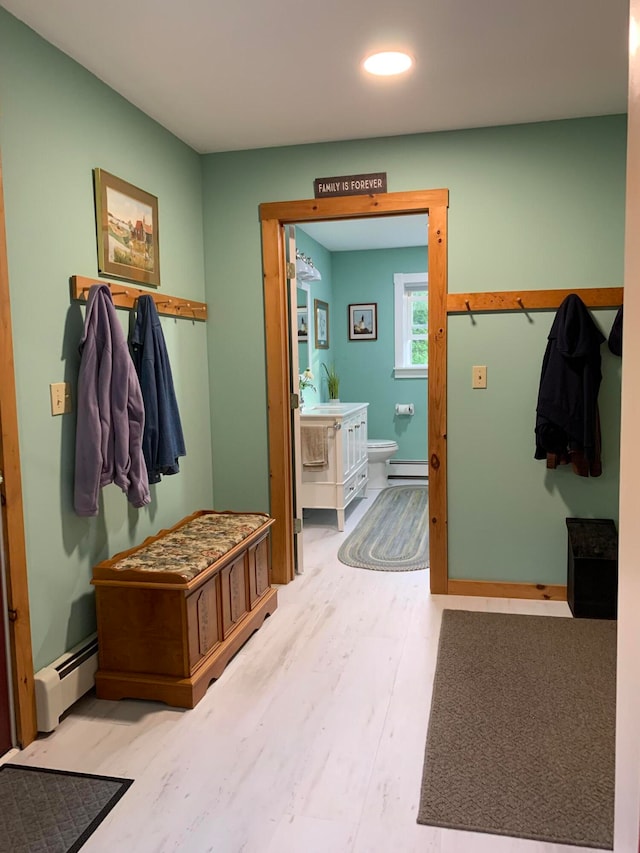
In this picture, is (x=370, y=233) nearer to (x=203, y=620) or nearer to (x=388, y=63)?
(x=388, y=63)

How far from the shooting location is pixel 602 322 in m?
3.21

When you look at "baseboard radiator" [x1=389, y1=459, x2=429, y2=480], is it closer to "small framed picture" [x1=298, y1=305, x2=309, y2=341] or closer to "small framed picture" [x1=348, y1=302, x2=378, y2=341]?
"small framed picture" [x1=348, y1=302, x2=378, y2=341]

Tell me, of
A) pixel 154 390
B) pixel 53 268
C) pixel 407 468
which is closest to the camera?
pixel 53 268

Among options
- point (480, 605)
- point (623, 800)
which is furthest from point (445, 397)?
point (623, 800)

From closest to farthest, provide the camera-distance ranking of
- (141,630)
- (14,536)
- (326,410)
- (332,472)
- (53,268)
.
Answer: (14,536)
(53,268)
(141,630)
(332,472)
(326,410)

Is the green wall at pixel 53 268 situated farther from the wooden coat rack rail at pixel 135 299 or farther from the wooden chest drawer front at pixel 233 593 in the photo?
the wooden chest drawer front at pixel 233 593

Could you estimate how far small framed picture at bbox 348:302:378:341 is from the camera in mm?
6988

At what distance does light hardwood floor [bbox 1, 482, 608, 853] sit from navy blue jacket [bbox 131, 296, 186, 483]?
924mm

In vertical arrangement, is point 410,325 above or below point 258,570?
above

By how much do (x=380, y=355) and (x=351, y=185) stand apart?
3.62m

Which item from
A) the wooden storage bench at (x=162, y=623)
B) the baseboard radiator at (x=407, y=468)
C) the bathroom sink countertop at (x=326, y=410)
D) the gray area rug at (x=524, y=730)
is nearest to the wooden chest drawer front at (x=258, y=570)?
the wooden storage bench at (x=162, y=623)

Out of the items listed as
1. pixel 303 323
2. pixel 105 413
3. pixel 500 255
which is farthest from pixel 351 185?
pixel 303 323

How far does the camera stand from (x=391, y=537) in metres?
4.69

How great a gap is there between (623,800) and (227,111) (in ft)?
9.75
